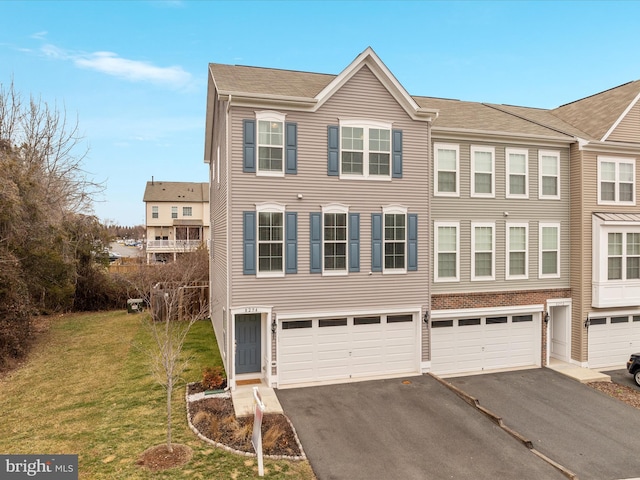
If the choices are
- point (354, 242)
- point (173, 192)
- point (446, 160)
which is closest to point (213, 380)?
point (354, 242)

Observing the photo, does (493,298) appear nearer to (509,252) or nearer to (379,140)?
(509,252)

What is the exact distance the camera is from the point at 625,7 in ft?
55.6

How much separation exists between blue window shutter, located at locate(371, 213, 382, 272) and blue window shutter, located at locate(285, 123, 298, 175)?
3.28 m

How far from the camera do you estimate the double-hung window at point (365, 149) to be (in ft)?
43.1

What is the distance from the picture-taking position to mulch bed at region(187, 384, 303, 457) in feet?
28.2

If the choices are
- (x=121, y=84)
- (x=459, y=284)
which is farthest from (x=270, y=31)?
(x=459, y=284)

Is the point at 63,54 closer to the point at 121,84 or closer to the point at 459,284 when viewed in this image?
the point at 121,84

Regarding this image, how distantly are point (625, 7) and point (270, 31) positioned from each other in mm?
16847

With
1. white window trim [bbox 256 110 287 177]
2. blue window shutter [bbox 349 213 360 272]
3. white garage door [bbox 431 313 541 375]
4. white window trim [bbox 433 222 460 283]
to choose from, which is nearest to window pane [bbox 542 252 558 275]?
white garage door [bbox 431 313 541 375]

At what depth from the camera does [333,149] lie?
13.0 metres

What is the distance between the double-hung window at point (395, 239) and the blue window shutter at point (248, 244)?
4.71 m

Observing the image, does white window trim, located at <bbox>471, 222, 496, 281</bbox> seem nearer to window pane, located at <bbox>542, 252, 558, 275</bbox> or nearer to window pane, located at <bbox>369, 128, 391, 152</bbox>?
window pane, located at <bbox>542, 252, 558, 275</bbox>

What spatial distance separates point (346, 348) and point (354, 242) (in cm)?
377

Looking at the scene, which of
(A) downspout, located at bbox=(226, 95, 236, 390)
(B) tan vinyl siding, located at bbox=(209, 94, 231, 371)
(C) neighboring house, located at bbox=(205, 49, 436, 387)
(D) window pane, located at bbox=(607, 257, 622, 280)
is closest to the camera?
(A) downspout, located at bbox=(226, 95, 236, 390)
